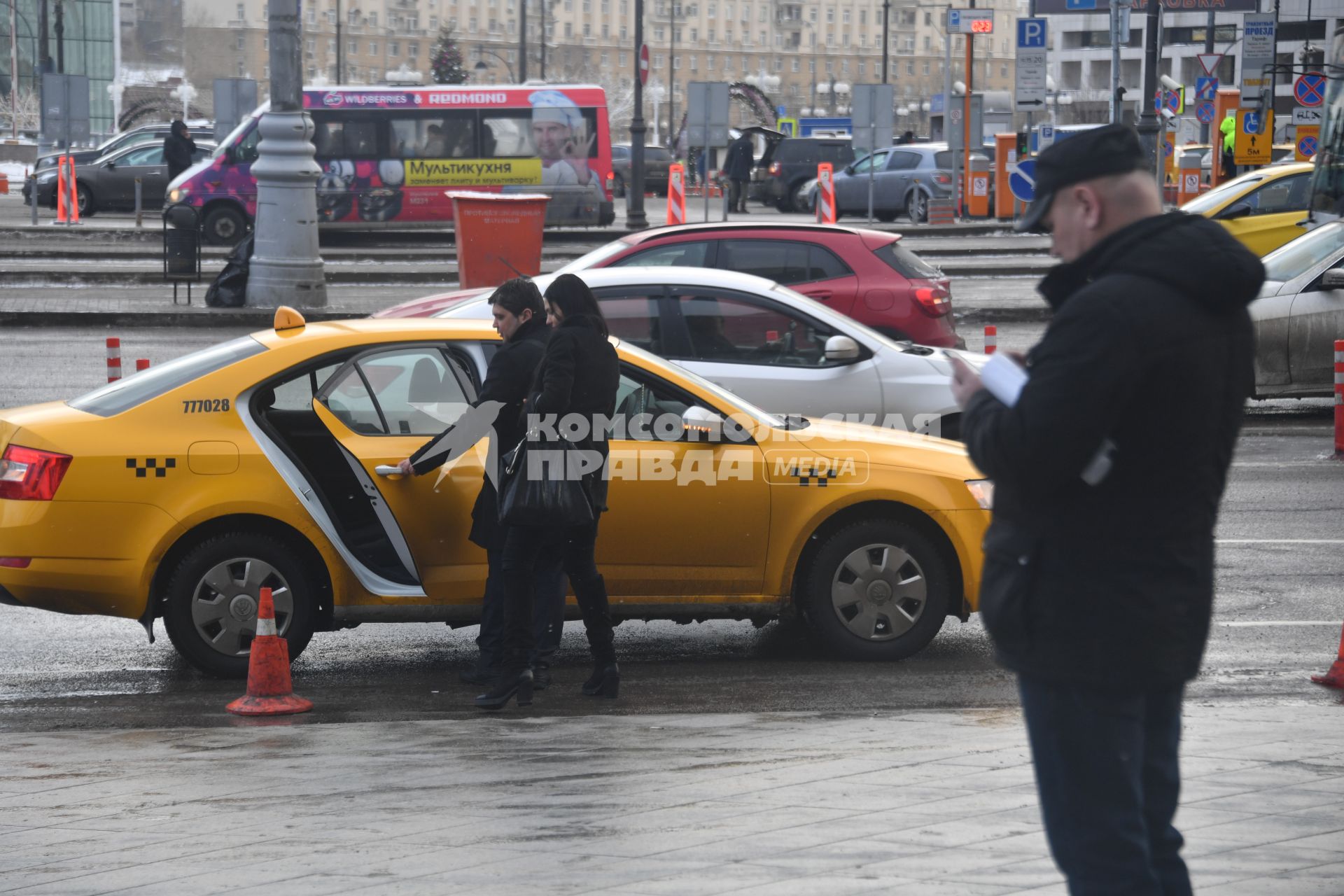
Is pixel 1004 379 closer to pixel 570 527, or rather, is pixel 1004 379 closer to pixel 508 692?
pixel 570 527

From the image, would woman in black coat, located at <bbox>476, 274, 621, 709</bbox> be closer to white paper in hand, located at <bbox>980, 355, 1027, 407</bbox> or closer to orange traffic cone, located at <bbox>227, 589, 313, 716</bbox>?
orange traffic cone, located at <bbox>227, 589, 313, 716</bbox>

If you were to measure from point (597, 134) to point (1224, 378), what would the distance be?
101 feet

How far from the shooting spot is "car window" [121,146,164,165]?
118ft

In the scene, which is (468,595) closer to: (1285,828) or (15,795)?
(15,795)

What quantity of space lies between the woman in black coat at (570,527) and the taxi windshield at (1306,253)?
30.4ft

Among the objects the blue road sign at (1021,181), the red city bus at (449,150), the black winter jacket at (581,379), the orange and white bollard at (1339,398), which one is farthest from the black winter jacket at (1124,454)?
the red city bus at (449,150)

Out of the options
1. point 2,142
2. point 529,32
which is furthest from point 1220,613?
point 529,32

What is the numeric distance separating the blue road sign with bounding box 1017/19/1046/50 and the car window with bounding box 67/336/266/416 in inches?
1264

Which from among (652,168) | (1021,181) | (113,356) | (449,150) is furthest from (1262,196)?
(652,168)

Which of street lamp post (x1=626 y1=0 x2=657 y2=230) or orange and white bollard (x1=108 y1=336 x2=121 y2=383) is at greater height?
street lamp post (x1=626 y1=0 x2=657 y2=230)

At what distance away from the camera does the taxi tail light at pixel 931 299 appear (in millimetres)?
12219

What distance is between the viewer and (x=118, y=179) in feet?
117

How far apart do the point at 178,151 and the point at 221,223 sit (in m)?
4.78

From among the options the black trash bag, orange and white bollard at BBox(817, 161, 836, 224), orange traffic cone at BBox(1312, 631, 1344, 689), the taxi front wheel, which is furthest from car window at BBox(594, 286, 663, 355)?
orange and white bollard at BBox(817, 161, 836, 224)
